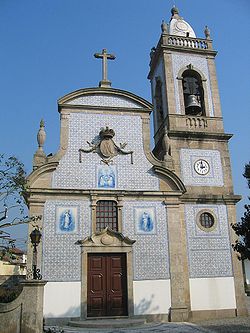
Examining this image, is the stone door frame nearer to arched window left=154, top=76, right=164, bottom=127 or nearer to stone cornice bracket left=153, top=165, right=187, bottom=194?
stone cornice bracket left=153, top=165, right=187, bottom=194

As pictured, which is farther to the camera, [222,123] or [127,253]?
[222,123]

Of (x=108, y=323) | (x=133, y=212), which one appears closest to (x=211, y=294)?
(x=133, y=212)

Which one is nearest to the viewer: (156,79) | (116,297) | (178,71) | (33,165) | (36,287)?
(36,287)

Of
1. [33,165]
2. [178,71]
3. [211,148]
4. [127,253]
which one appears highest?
[178,71]

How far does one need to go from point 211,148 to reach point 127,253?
20.6ft

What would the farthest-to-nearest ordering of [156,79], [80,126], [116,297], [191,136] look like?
[156,79] < [191,136] < [80,126] < [116,297]

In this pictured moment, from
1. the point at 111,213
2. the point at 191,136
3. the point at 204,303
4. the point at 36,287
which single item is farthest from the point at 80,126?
the point at 204,303

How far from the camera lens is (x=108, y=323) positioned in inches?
466

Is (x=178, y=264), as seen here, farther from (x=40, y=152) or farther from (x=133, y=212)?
(x=40, y=152)

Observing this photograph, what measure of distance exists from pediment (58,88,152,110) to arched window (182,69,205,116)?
241 cm

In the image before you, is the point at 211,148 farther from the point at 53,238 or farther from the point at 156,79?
the point at 53,238

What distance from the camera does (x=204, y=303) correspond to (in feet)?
45.6

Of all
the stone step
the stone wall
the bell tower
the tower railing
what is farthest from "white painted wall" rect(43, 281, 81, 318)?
the tower railing

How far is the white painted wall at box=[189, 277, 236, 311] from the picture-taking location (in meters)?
13.9
